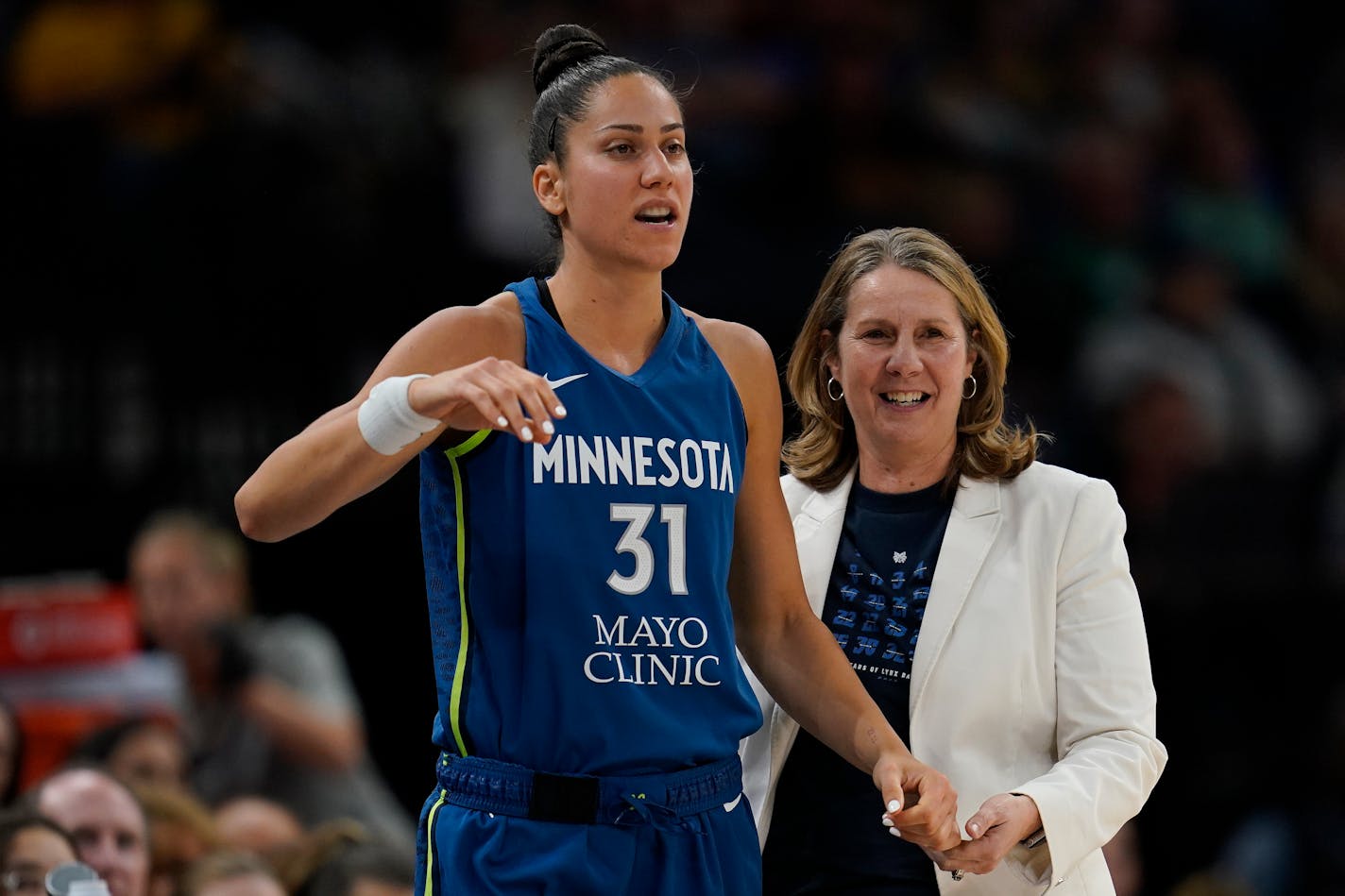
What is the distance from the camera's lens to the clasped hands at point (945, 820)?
2832 mm

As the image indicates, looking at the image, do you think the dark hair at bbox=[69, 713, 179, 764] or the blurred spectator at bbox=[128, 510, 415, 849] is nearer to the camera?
the dark hair at bbox=[69, 713, 179, 764]

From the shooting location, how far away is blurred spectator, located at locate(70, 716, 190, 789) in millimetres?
5355

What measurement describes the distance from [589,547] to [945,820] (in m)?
0.68

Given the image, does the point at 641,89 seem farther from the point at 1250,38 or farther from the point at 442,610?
the point at 1250,38

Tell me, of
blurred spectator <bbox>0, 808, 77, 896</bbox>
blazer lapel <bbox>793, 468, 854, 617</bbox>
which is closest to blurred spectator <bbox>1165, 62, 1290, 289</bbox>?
blazer lapel <bbox>793, 468, 854, 617</bbox>

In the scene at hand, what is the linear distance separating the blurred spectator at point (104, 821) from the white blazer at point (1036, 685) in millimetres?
1850

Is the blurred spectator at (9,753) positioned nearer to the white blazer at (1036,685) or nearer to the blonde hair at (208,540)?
the blonde hair at (208,540)

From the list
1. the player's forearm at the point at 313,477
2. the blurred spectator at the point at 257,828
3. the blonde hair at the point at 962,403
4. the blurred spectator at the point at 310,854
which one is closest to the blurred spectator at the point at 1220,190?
the blurred spectator at the point at 257,828

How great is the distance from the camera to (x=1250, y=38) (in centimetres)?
930

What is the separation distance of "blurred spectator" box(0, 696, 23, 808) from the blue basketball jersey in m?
2.42

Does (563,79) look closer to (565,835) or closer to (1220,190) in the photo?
(565,835)

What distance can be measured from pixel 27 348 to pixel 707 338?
404cm

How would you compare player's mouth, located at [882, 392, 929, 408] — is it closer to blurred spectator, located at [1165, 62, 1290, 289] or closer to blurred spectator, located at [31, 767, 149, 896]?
blurred spectator, located at [31, 767, 149, 896]

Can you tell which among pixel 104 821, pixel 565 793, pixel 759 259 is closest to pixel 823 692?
pixel 565 793
